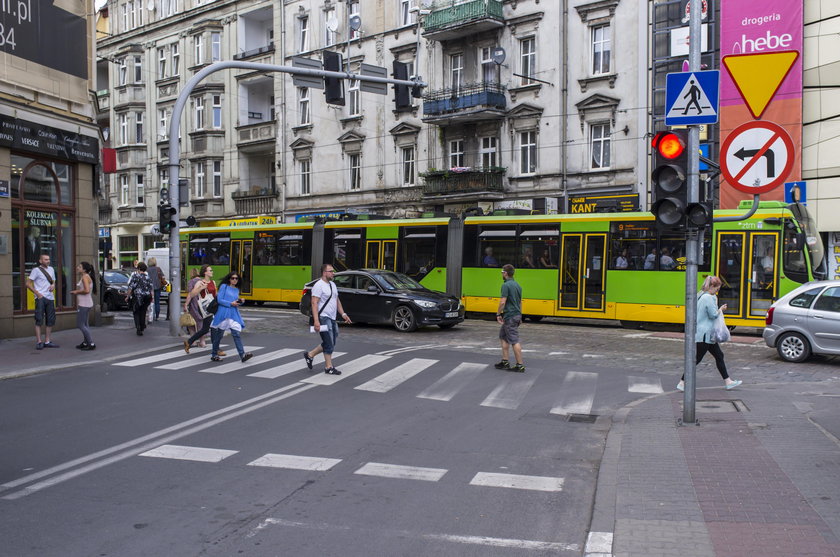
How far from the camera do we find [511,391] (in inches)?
439

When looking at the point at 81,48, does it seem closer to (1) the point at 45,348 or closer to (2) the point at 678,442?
(1) the point at 45,348

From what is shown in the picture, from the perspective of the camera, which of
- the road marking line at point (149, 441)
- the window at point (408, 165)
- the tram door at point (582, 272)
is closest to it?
the road marking line at point (149, 441)

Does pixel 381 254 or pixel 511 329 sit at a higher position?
pixel 381 254

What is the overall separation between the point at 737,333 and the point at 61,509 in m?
17.1

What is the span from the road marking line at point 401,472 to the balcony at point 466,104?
1049 inches

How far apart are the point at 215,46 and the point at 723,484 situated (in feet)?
138

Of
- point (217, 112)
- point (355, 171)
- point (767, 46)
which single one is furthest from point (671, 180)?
point (217, 112)

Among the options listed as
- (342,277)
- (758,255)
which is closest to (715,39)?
(758,255)

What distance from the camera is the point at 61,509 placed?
18.4ft

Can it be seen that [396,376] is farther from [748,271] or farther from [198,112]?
[198,112]

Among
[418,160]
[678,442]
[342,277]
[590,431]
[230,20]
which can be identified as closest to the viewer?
[678,442]

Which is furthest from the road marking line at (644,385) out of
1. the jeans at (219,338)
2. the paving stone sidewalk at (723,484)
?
the jeans at (219,338)

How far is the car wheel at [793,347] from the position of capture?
13.5m

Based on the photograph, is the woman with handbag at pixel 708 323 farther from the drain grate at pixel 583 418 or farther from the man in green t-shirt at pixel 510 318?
the man in green t-shirt at pixel 510 318
